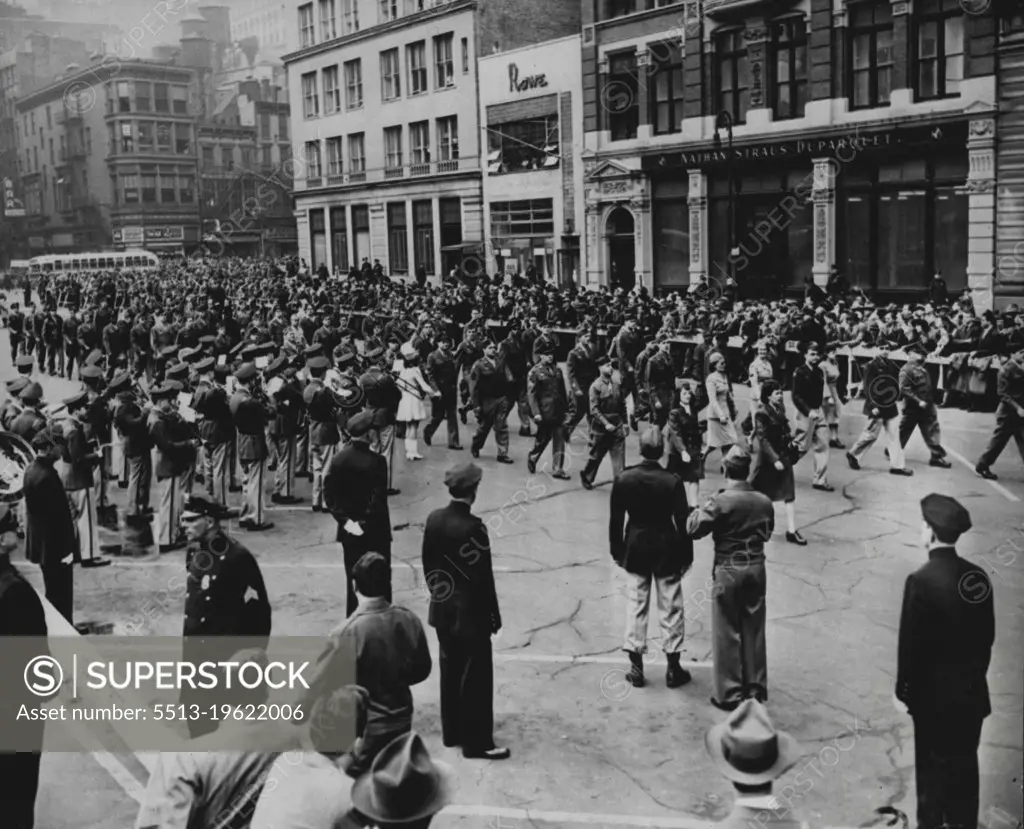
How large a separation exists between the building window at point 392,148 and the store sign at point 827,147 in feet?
65.6

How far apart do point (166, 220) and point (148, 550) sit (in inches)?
3168

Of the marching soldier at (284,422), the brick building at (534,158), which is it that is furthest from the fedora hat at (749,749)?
the brick building at (534,158)

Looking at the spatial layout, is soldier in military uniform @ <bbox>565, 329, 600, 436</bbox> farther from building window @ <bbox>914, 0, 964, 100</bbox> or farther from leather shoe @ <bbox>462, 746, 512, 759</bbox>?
building window @ <bbox>914, 0, 964, 100</bbox>

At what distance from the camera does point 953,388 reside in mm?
20078

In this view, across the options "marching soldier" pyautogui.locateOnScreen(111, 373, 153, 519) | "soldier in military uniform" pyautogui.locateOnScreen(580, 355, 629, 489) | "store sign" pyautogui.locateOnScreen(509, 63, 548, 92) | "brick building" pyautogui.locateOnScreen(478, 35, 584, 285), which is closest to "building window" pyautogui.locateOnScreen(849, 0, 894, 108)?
"brick building" pyautogui.locateOnScreen(478, 35, 584, 285)

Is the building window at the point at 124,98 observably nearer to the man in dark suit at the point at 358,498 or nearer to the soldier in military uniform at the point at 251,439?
the soldier in military uniform at the point at 251,439

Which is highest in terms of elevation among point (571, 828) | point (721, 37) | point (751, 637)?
point (721, 37)

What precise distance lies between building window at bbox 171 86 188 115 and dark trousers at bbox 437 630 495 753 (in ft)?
295

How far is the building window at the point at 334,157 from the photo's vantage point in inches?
2285

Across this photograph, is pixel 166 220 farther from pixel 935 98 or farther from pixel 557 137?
pixel 935 98

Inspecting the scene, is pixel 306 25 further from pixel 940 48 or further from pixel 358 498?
pixel 358 498

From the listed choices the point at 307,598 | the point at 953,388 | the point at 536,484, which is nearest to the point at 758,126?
the point at 953,388

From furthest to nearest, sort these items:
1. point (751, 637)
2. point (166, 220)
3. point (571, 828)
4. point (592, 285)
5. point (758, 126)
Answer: point (166, 220), point (592, 285), point (758, 126), point (751, 637), point (571, 828)

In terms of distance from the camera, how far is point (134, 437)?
13391mm
